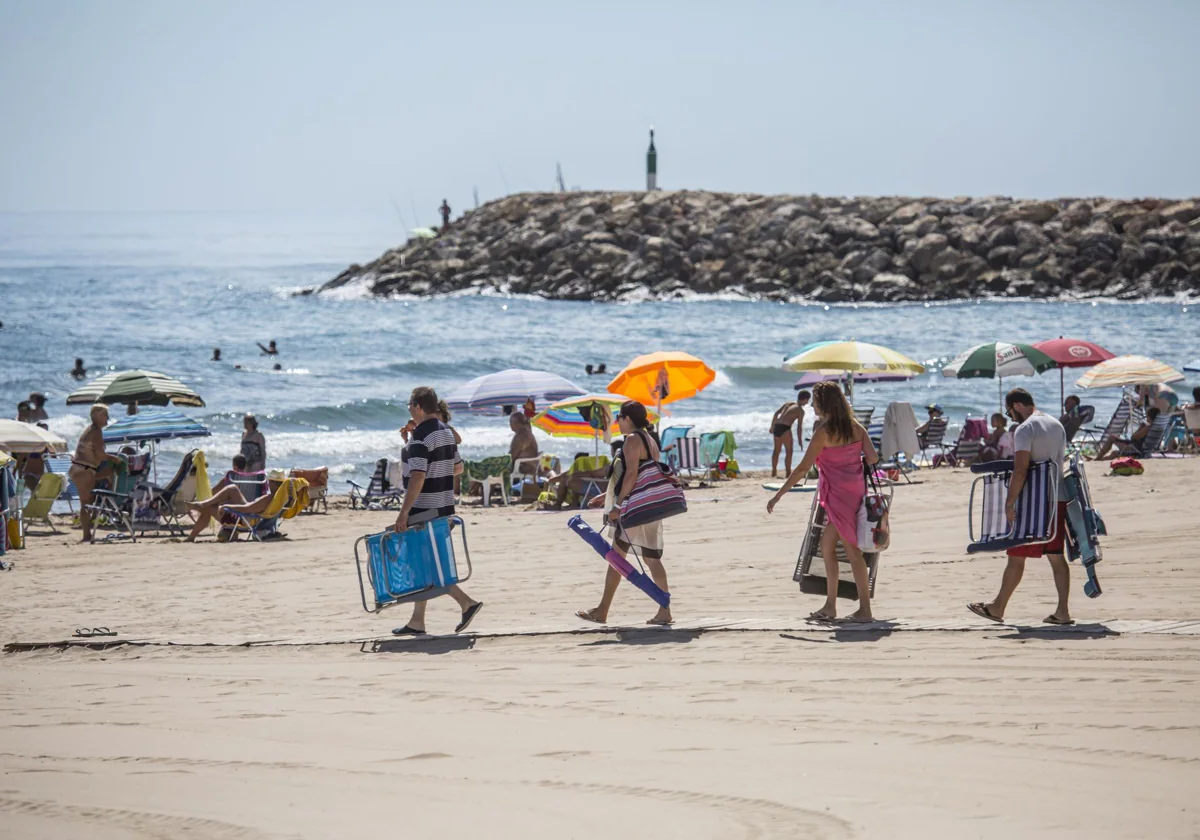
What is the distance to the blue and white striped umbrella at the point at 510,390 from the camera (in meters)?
14.9

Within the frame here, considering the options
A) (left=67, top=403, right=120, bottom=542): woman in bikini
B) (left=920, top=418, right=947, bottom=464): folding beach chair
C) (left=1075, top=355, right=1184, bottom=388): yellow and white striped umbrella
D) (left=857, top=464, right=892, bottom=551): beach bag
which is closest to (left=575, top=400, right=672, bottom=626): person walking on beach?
(left=857, top=464, right=892, bottom=551): beach bag

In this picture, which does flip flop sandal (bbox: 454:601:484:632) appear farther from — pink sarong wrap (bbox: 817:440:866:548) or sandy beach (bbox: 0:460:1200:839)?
pink sarong wrap (bbox: 817:440:866:548)

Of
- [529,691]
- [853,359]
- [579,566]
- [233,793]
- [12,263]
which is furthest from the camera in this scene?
[12,263]

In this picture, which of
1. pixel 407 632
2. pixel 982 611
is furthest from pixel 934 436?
pixel 407 632

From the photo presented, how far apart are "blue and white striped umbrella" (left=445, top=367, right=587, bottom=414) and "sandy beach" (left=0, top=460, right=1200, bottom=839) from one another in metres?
6.28

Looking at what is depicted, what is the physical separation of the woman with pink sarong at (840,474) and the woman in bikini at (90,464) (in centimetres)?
794

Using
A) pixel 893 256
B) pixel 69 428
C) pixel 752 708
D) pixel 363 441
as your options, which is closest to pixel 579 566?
pixel 752 708

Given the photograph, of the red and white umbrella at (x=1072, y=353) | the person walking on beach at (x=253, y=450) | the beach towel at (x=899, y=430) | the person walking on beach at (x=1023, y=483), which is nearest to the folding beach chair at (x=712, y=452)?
the beach towel at (x=899, y=430)

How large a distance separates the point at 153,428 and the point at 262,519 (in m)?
2.18

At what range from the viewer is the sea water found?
24408 mm

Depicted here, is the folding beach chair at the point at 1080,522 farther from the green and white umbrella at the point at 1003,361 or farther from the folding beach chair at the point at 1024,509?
the green and white umbrella at the point at 1003,361

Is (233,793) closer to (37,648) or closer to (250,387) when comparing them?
(37,648)

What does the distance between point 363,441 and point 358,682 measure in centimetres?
1683

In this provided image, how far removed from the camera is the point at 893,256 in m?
56.7
